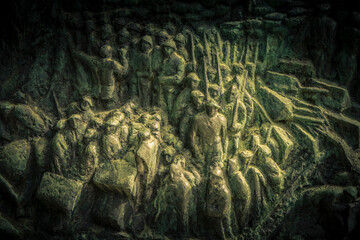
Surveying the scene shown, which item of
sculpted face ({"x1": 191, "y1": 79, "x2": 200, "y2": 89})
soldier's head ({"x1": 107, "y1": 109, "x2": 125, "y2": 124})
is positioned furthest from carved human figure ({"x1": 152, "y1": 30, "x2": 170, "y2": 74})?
soldier's head ({"x1": 107, "y1": 109, "x2": 125, "y2": 124})

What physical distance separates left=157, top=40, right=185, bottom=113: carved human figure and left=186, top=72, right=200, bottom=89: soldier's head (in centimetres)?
11

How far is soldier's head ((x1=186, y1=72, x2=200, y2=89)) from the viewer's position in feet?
13.3

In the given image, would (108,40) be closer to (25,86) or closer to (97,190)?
(25,86)

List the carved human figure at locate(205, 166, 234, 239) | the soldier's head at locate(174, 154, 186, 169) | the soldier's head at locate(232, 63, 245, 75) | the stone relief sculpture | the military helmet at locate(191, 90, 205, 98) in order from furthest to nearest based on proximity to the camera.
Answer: the soldier's head at locate(232, 63, 245, 75) → the military helmet at locate(191, 90, 205, 98) → the soldier's head at locate(174, 154, 186, 169) → the stone relief sculpture → the carved human figure at locate(205, 166, 234, 239)

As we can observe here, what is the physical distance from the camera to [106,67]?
4.12 meters

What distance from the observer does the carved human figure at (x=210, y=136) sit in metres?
3.92

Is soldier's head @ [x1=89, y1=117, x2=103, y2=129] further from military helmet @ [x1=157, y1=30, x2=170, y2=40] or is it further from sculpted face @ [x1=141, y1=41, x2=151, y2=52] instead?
military helmet @ [x1=157, y1=30, x2=170, y2=40]

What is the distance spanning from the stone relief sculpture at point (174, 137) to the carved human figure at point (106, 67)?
15mm

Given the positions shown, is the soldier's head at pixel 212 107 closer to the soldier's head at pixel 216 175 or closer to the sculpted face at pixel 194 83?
the sculpted face at pixel 194 83

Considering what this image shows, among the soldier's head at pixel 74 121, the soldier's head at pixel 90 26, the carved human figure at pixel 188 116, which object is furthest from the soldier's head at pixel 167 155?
the soldier's head at pixel 90 26

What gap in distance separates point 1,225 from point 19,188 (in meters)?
0.51

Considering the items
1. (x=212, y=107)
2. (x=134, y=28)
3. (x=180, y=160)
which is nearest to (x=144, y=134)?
(x=180, y=160)

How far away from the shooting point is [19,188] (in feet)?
13.2

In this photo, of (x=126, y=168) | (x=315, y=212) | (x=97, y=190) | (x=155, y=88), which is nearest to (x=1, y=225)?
(x=97, y=190)
